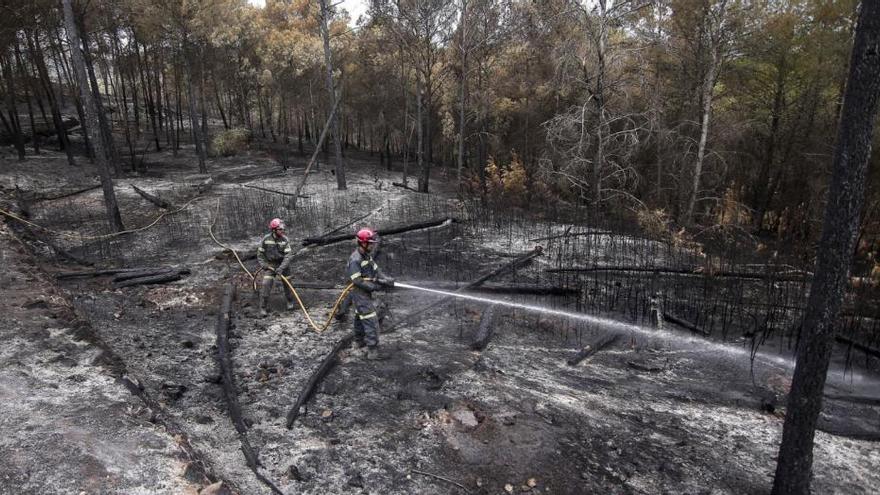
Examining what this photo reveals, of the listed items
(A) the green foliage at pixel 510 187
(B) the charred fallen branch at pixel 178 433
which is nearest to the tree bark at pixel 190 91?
(A) the green foliage at pixel 510 187

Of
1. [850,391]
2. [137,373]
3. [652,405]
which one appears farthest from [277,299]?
[850,391]

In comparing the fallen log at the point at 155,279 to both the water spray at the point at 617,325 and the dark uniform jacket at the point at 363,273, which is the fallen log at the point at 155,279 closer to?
the water spray at the point at 617,325

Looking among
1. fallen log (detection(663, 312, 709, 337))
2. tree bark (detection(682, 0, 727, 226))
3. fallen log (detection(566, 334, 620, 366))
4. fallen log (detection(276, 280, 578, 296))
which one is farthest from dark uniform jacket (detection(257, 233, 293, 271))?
tree bark (detection(682, 0, 727, 226))

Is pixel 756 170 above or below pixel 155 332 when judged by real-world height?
above

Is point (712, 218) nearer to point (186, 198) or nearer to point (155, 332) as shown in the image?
point (155, 332)

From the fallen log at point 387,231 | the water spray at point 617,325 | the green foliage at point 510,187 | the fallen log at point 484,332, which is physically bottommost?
the water spray at point 617,325

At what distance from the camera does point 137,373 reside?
253 inches

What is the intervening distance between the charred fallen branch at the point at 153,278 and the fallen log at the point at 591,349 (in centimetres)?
819

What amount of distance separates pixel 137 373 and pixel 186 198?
13.8m

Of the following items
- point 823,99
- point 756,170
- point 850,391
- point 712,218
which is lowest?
point 850,391

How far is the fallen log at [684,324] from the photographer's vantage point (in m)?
8.54

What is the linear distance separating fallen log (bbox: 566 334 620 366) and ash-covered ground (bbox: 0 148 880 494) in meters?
0.11

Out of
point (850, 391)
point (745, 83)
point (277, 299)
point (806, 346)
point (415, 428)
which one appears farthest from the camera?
point (745, 83)

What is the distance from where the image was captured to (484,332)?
786 centimetres
